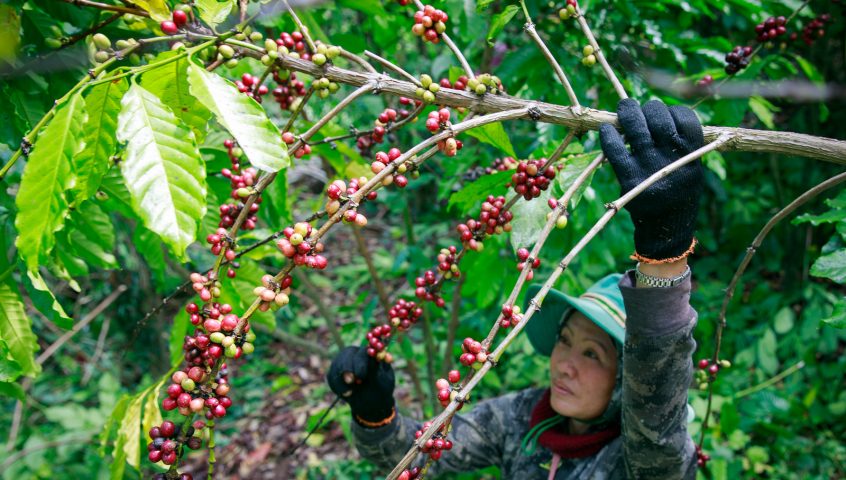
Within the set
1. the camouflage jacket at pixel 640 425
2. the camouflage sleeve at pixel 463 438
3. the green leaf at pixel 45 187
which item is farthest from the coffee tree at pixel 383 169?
the camouflage sleeve at pixel 463 438

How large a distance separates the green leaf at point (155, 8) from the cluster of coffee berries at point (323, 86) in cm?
29

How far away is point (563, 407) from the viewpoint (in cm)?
197

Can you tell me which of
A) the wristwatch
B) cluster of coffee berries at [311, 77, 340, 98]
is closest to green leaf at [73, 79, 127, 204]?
cluster of coffee berries at [311, 77, 340, 98]

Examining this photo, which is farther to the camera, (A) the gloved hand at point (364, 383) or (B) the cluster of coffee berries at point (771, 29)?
(A) the gloved hand at point (364, 383)

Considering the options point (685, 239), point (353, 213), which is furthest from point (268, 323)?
point (685, 239)

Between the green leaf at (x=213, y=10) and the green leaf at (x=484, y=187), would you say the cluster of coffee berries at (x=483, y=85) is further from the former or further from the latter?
the green leaf at (x=213, y=10)

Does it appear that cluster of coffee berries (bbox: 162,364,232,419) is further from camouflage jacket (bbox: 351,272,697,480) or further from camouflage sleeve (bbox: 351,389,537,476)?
camouflage sleeve (bbox: 351,389,537,476)

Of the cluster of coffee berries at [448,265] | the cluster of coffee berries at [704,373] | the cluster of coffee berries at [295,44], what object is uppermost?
the cluster of coffee berries at [295,44]

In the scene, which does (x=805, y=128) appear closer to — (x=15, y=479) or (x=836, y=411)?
(x=836, y=411)

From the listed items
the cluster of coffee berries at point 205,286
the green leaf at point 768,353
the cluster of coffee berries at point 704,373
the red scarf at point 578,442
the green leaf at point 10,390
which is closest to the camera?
the cluster of coffee berries at point 205,286

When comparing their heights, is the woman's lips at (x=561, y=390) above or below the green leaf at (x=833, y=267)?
below

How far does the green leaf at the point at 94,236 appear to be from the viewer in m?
1.61

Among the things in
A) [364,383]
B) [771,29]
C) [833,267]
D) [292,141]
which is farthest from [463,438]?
[771,29]

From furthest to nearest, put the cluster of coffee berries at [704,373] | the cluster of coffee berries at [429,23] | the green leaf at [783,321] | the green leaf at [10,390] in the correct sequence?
1. the green leaf at [783,321]
2. the cluster of coffee berries at [704,373]
3. the green leaf at [10,390]
4. the cluster of coffee berries at [429,23]
